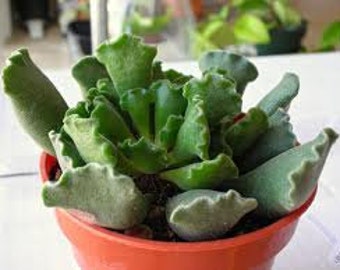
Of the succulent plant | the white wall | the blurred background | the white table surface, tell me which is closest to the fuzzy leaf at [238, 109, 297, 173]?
the succulent plant

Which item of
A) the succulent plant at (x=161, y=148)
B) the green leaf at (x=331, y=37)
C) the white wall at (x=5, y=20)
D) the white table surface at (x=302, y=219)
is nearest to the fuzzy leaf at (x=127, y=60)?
the succulent plant at (x=161, y=148)

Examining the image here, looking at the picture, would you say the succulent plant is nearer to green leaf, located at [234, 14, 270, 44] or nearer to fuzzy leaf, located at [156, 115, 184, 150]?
fuzzy leaf, located at [156, 115, 184, 150]

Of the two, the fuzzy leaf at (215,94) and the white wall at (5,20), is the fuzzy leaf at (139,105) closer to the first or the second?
the fuzzy leaf at (215,94)

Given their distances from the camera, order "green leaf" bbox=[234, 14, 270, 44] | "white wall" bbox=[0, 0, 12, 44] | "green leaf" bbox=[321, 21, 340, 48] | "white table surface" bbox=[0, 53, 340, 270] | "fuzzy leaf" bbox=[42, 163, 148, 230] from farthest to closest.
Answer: "white wall" bbox=[0, 0, 12, 44], "green leaf" bbox=[234, 14, 270, 44], "green leaf" bbox=[321, 21, 340, 48], "white table surface" bbox=[0, 53, 340, 270], "fuzzy leaf" bbox=[42, 163, 148, 230]

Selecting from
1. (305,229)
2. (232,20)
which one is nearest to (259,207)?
(305,229)

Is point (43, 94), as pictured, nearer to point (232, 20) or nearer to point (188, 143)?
point (188, 143)

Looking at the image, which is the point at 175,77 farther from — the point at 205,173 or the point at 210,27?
the point at 210,27
